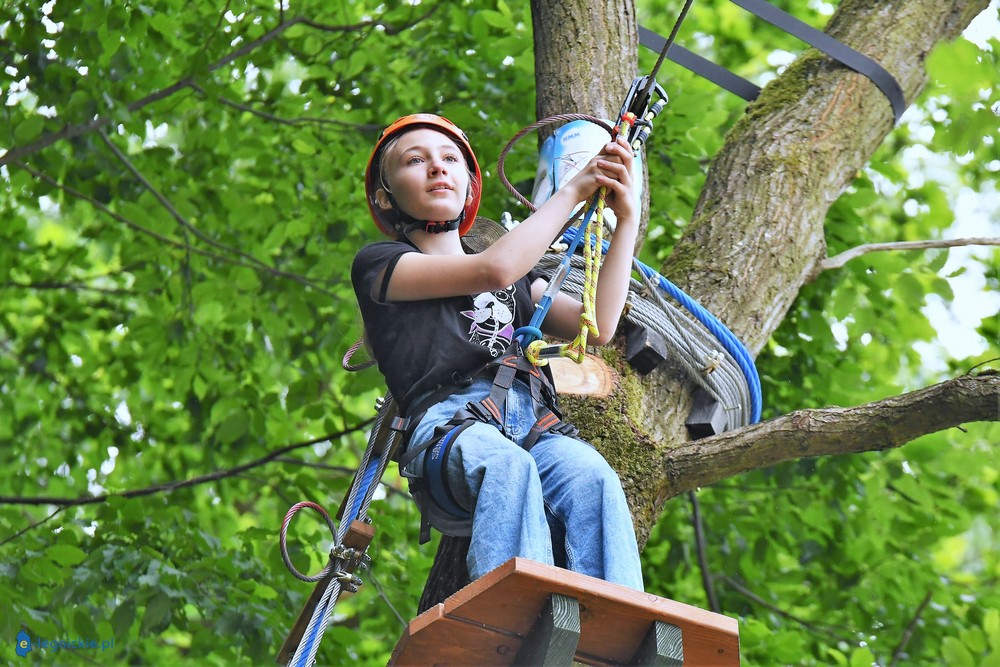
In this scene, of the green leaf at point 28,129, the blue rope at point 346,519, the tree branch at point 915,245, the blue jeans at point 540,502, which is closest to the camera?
the blue jeans at point 540,502

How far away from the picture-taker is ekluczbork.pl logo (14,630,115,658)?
407 centimetres

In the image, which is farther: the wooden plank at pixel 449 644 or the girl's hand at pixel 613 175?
the girl's hand at pixel 613 175

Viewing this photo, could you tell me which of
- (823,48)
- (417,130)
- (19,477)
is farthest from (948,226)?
(19,477)

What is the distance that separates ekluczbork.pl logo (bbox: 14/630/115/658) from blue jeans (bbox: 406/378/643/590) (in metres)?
2.32

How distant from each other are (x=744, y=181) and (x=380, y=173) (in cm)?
128

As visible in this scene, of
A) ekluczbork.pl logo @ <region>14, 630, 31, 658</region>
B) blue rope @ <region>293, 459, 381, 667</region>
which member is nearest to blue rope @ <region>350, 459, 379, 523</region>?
blue rope @ <region>293, 459, 381, 667</region>

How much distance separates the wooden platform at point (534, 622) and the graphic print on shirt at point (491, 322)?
0.75 meters

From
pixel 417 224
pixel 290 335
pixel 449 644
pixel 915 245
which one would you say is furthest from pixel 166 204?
pixel 449 644

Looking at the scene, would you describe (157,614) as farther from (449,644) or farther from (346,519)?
(449,644)

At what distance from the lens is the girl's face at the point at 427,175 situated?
2840 millimetres

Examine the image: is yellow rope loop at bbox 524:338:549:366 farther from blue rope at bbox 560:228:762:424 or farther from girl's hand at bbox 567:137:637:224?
blue rope at bbox 560:228:762:424

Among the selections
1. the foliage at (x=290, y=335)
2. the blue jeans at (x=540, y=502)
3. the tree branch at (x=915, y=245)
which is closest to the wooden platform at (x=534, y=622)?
the blue jeans at (x=540, y=502)

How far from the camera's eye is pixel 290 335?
6.00 m

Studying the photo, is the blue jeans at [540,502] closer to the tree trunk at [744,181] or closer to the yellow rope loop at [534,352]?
the yellow rope loop at [534,352]
